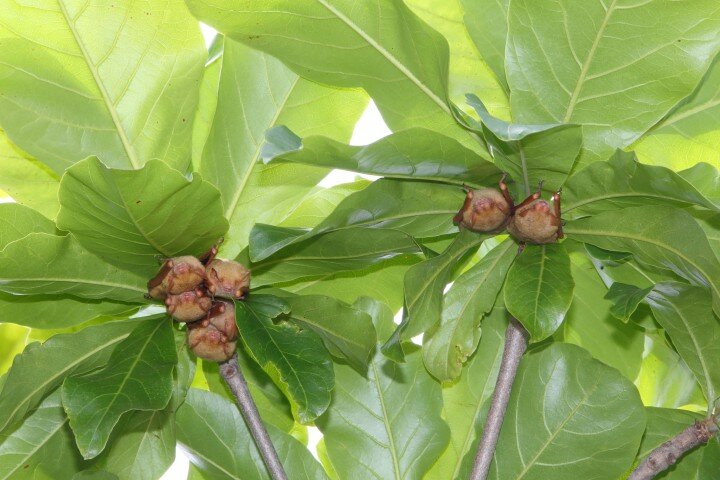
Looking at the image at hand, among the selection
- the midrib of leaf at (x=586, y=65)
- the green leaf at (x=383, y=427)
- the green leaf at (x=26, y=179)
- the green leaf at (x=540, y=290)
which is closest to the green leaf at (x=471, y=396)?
the green leaf at (x=383, y=427)

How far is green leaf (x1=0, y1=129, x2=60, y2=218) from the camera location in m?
1.10

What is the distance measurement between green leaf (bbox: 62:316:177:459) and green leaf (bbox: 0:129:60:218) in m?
0.24

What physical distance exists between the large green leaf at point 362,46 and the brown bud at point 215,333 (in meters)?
0.28

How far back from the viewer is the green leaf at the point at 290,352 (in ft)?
3.04

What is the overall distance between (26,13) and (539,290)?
623 millimetres

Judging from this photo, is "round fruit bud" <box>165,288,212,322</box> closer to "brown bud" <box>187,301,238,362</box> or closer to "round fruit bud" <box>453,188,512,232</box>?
"brown bud" <box>187,301,238,362</box>

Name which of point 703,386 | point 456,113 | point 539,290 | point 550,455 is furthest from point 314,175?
point 703,386

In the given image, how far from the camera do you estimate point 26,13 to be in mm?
979

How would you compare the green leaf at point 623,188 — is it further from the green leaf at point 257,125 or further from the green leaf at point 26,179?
the green leaf at point 26,179

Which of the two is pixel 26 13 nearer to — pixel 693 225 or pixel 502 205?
pixel 502 205

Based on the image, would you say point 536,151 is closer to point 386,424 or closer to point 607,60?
point 607,60

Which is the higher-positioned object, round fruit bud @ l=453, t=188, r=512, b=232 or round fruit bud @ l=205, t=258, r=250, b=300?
round fruit bud @ l=453, t=188, r=512, b=232

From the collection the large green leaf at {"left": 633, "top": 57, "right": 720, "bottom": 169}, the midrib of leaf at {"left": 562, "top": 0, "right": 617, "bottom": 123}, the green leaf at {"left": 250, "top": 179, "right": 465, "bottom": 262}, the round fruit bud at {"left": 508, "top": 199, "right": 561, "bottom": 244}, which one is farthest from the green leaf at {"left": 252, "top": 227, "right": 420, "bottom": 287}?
the large green leaf at {"left": 633, "top": 57, "right": 720, "bottom": 169}

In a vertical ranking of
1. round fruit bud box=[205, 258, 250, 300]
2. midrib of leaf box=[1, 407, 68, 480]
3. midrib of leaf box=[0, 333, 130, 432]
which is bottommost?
midrib of leaf box=[1, 407, 68, 480]
